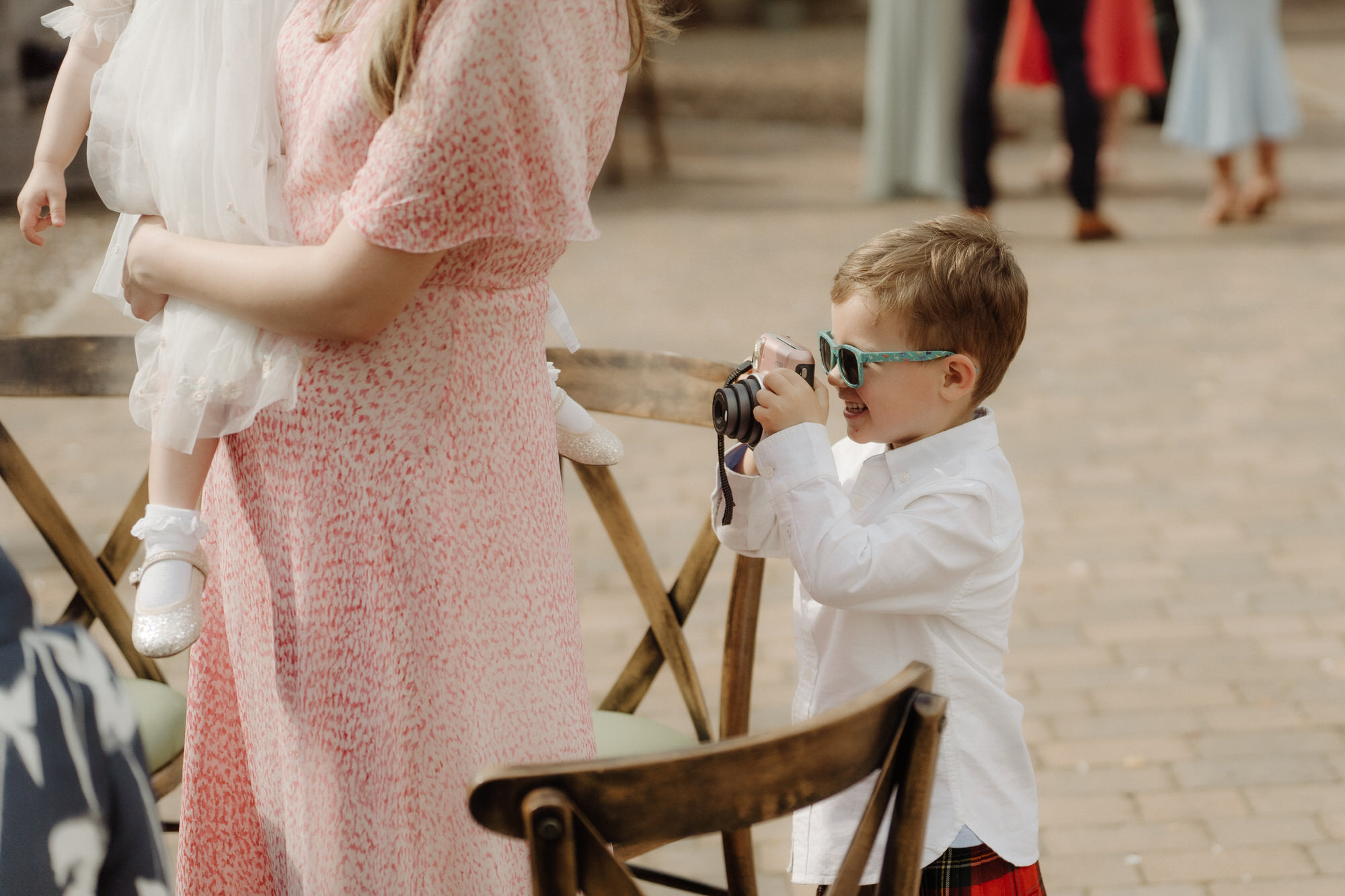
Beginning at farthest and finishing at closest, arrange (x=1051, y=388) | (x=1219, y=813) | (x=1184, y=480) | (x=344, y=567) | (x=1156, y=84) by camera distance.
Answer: (x=1156, y=84), (x=1051, y=388), (x=1184, y=480), (x=1219, y=813), (x=344, y=567)

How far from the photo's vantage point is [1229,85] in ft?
24.3

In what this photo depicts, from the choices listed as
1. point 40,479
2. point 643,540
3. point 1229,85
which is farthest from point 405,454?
point 1229,85

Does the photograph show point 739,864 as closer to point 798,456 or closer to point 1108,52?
point 798,456

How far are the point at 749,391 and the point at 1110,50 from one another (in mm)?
7931

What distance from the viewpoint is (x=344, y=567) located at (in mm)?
1464

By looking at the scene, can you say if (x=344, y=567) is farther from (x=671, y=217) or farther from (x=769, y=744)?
(x=671, y=217)

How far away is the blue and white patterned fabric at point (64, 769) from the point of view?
1106mm

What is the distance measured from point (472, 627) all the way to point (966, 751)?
642 mm

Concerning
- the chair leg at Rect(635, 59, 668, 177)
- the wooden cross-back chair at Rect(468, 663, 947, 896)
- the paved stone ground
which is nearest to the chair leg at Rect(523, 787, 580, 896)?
the wooden cross-back chair at Rect(468, 663, 947, 896)

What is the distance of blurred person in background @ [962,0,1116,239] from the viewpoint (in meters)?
6.93

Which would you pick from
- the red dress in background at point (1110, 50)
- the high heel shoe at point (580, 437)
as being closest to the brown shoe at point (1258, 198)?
the red dress in background at point (1110, 50)

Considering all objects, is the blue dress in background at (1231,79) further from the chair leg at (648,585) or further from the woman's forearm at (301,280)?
the woman's forearm at (301,280)

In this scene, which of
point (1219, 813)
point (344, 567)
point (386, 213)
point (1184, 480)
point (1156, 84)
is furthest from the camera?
point (1156, 84)

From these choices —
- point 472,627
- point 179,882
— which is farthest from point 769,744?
point 179,882
